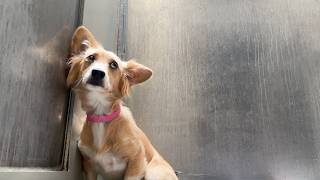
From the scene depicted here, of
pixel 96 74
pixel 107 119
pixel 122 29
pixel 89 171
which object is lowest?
pixel 89 171

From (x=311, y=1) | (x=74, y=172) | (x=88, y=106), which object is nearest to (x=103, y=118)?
(x=88, y=106)

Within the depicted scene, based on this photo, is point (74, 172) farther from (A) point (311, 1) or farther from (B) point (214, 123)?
(A) point (311, 1)

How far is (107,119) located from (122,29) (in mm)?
624

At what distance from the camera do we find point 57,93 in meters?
0.87

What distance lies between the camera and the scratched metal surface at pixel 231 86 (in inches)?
49.8

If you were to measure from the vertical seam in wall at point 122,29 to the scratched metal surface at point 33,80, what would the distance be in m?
0.43

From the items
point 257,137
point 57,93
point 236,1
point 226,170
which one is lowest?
point 226,170

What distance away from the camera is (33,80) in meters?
0.73

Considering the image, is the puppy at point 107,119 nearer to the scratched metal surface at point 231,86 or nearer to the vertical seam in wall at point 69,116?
the vertical seam in wall at point 69,116

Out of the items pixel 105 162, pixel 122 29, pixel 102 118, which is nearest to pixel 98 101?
pixel 102 118

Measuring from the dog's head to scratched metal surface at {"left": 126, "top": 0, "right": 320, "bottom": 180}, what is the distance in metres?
0.43

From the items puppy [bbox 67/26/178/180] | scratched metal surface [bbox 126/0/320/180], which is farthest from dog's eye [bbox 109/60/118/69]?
scratched metal surface [bbox 126/0/320/180]

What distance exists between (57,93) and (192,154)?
594 millimetres

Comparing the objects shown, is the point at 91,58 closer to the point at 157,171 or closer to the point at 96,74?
the point at 96,74
